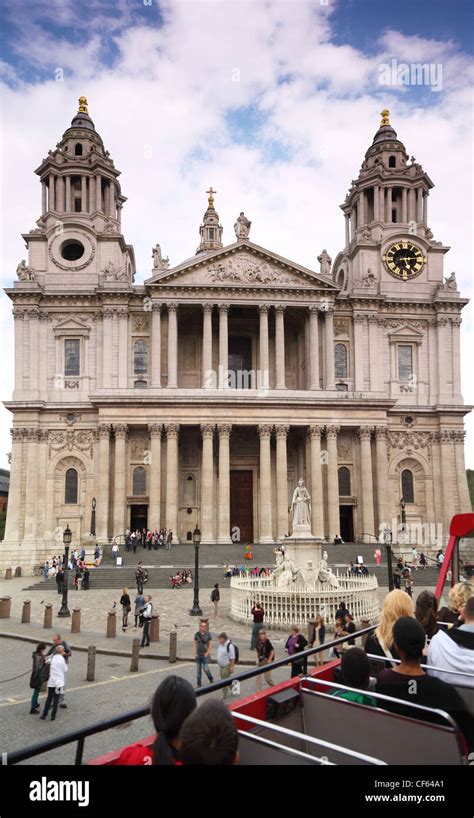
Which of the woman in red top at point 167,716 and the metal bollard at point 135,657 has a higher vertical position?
the woman in red top at point 167,716

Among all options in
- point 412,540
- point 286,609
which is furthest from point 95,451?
point 286,609

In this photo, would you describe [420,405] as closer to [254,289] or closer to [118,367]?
[254,289]

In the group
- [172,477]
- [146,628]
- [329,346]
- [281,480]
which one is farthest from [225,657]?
[329,346]

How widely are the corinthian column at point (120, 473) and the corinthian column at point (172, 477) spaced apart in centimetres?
314

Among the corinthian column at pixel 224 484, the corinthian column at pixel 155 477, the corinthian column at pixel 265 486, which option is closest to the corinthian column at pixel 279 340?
the corinthian column at pixel 265 486

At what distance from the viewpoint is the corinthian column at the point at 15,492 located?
1854 inches

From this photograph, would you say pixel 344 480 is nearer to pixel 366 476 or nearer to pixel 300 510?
pixel 366 476

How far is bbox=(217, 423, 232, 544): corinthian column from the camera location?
45.2m

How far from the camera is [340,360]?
174 ft

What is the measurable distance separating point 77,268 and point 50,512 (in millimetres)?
19536

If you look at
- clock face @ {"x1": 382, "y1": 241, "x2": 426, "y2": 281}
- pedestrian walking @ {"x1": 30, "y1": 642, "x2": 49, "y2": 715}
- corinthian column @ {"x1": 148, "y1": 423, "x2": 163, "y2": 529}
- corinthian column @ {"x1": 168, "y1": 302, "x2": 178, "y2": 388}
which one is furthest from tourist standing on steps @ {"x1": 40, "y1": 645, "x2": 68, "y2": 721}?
clock face @ {"x1": 382, "y1": 241, "x2": 426, "y2": 281}

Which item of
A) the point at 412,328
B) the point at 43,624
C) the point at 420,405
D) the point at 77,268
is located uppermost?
the point at 77,268

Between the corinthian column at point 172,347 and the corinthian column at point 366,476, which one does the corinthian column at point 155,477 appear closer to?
the corinthian column at point 172,347

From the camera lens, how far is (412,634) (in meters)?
4.92
